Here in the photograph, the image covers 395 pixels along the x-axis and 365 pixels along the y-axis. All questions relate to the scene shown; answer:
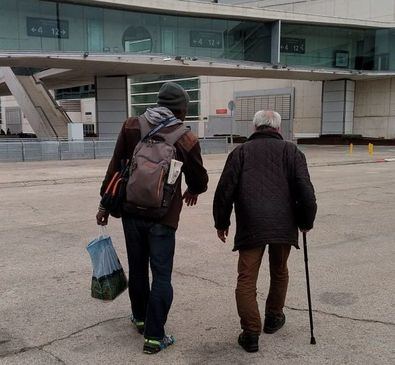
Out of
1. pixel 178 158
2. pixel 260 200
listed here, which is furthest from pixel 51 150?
pixel 260 200

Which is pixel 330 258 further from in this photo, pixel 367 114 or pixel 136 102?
pixel 136 102

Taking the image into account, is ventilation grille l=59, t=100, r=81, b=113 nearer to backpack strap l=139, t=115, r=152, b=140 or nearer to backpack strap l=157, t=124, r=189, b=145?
backpack strap l=139, t=115, r=152, b=140

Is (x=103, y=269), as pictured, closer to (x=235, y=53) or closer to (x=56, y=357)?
(x=56, y=357)

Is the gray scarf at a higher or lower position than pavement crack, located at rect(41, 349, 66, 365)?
higher

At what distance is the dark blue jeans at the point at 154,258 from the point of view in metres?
3.41

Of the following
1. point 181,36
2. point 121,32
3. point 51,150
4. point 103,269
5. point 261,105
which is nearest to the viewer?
point 103,269

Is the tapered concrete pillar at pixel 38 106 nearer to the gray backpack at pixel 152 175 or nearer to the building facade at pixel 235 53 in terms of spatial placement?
the building facade at pixel 235 53

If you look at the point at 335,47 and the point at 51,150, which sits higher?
the point at 335,47

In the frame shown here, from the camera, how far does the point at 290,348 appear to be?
3611 mm

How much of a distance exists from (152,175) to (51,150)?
67.9 feet

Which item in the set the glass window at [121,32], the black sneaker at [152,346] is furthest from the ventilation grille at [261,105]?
the black sneaker at [152,346]

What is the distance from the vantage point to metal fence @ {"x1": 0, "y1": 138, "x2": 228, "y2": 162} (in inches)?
856

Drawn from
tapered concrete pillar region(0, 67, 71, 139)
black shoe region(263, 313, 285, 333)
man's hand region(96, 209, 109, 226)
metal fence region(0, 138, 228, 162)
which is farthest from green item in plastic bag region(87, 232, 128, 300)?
tapered concrete pillar region(0, 67, 71, 139)

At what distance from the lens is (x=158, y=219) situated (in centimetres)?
337
